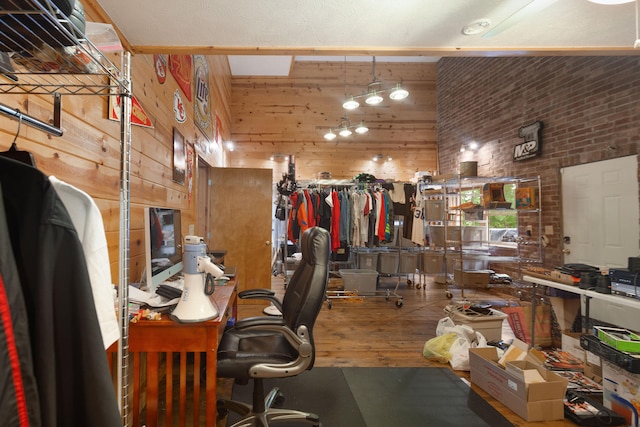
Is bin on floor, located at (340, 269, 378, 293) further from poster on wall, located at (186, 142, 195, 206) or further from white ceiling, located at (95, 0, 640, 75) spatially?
white ceiling, located at (95, 0, 640, 75)

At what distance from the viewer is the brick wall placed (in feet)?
11.9

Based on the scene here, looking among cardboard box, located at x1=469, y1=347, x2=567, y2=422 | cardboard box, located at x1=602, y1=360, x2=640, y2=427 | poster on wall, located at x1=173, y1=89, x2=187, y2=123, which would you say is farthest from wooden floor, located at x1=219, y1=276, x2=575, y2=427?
poster on wall, located at x1=173, y1=89, x2=187, y2=123

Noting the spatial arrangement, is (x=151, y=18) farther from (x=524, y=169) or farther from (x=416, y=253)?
(x=524, y=169)

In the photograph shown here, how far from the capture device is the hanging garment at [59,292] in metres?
0.55

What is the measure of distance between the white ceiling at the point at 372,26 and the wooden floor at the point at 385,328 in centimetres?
244

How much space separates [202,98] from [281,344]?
3.50m

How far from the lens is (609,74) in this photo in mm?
3738

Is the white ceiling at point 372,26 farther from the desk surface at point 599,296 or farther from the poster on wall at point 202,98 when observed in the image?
the poster on wall at point 202,98

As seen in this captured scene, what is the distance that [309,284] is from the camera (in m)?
1.73

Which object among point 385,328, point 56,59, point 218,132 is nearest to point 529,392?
point 385,328

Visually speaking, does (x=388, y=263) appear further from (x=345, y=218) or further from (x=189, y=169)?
(x=189, y=169)

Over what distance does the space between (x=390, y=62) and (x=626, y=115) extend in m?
5.31

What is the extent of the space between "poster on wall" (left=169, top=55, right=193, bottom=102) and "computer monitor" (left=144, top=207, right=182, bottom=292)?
1612 millimetres

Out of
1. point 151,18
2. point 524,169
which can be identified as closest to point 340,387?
point 151,18
